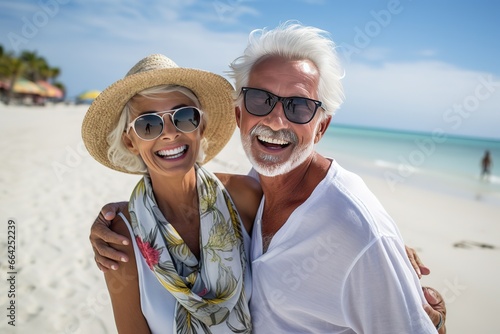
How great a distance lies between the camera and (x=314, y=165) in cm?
222

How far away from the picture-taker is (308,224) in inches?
77.8

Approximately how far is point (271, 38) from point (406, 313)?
1.66 metres

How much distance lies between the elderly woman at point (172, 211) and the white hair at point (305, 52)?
1.24 ft

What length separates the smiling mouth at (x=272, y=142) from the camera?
2230mm

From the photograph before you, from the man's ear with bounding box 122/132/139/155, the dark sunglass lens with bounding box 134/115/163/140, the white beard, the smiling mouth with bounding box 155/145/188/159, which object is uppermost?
the white beard

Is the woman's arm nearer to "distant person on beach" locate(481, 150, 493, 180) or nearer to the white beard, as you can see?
the white beard

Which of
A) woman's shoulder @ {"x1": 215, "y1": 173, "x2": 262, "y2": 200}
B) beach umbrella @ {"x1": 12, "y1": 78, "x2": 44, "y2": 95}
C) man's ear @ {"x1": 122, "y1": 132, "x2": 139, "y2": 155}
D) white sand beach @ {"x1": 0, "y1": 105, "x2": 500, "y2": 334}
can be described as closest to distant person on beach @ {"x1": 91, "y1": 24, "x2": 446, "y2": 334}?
woman's shoulder @ {"x1": 215, "y1": 173, "x2": 262, "y2": 200}

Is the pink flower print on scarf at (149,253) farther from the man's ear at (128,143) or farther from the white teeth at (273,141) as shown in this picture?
the white teeth at (273,141)

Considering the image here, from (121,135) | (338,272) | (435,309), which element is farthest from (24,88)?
(435,309)

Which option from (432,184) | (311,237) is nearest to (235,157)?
(432,184)

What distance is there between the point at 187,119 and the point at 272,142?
1.87 feet

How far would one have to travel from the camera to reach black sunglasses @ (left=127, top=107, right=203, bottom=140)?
2283 mm

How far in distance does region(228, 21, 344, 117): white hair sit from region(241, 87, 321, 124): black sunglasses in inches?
5.5

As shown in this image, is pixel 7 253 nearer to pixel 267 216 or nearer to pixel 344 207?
pixel 267 216
